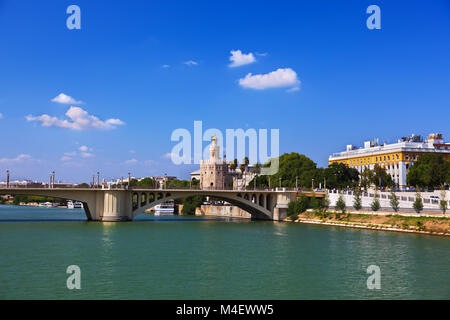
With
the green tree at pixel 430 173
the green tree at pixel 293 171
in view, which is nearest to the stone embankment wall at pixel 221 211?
the green tree at pixel 293 171

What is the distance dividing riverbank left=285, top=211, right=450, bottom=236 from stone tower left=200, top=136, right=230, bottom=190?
170 feet

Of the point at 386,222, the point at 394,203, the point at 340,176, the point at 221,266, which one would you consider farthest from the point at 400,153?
the point at 221,266

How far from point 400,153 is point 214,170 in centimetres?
5109

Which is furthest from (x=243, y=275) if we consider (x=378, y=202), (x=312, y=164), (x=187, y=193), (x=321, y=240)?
(x=312, y=164)

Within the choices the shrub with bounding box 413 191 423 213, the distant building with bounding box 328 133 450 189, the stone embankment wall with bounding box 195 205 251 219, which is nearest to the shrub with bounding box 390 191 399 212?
the shrub with bounding box 413 191 423 213

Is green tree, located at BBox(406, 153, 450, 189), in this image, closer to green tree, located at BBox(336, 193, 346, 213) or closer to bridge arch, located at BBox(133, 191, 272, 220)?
green tree, located at BBox(336, 193, 346, 213)

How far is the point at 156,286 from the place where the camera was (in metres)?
22.2

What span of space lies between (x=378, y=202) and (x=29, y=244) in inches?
1586

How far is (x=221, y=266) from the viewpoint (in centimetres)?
2772

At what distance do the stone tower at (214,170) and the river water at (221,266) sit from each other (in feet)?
242

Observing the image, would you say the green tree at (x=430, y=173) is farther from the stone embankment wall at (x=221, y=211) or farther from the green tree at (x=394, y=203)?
the stone embankment wall at (x=221, y=211)

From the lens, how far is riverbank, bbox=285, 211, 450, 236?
46122 millimetres

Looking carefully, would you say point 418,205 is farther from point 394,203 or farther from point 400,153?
point 400,153
